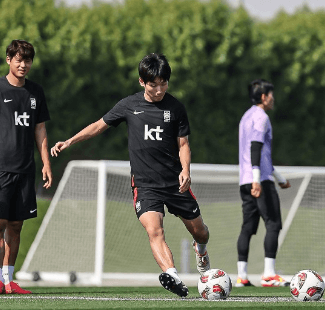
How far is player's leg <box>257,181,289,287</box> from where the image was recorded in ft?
33.9

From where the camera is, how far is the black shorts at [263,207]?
33.9 feet

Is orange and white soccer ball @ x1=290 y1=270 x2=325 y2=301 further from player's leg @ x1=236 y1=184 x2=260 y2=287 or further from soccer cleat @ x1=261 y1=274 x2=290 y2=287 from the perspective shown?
player's leg @ x1=236 y1=184 x2=260 y2=287

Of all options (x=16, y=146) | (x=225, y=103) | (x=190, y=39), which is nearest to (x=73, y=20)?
(x=190, y=39)

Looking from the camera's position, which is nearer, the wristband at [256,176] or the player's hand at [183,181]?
the player's hand at [183,181]

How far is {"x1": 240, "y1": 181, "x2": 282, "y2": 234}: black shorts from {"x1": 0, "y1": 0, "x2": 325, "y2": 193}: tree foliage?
2438cm

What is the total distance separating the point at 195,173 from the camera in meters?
13.2

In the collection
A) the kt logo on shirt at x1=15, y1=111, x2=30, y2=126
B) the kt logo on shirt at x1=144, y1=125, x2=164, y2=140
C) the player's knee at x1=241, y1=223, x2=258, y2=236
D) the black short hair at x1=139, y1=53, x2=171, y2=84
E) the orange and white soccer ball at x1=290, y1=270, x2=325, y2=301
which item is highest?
the black short hair at x1=139, y1=53, x2=171, y2=84

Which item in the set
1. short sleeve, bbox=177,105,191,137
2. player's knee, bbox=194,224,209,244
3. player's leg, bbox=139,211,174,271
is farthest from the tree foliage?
player's leg, bbox=139,211,174,271

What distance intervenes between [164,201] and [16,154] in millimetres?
1563

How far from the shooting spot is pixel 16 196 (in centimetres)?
817

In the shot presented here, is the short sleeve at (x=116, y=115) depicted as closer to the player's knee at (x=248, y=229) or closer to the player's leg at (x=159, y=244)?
the player's leg at (x=159, y=244)

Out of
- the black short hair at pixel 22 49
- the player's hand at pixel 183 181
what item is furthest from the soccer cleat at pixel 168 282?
the black short hair at pixel 22 49

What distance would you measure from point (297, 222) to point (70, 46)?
24.5 m

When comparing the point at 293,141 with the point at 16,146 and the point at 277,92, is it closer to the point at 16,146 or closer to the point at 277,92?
the point at 277,92
